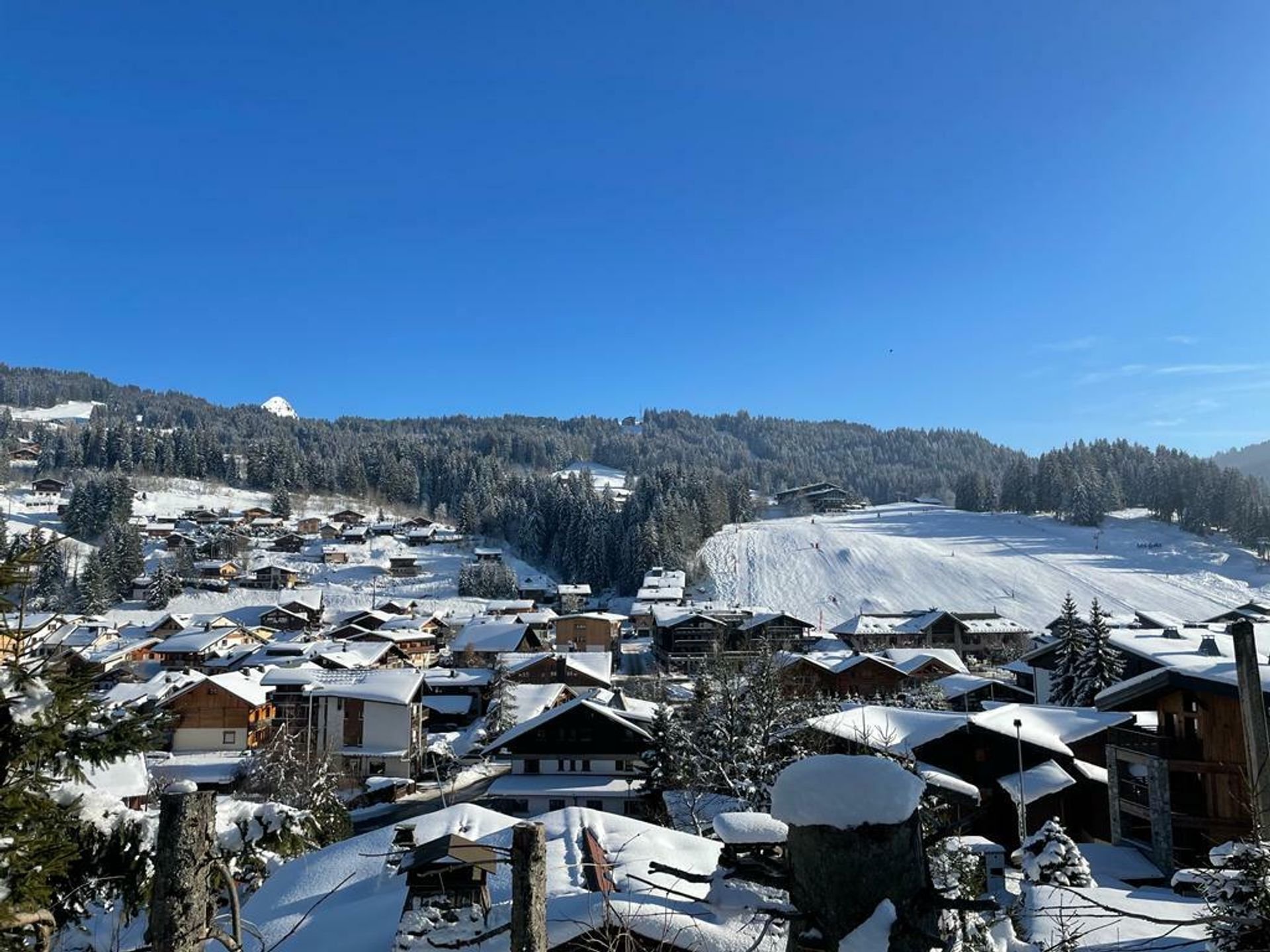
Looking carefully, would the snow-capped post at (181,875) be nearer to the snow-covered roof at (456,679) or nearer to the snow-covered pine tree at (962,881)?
the snow-covered pine tree at (962,881)

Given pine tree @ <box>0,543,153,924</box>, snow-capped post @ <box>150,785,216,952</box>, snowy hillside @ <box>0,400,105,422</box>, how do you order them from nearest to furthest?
1. snow-capped post @ <box>150,785,216,952</box>
2. pine tree @ <box>0,543,153,924</box>
3. snowy hillside @ <box>0,400,105,422</box>

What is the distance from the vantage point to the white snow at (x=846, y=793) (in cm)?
188

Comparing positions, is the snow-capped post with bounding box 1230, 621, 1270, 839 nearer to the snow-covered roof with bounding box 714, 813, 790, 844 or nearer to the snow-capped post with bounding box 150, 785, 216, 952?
the snow-covered roof with bounding box 714, 813, 790, 844

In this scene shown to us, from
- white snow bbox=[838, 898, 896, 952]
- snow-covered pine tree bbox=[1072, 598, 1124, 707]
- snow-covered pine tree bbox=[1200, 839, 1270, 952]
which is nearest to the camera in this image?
white snow bbox=[838, 898, 896, 952]

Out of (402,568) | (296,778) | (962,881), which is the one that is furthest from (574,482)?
(962,881)

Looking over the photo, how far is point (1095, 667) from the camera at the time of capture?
30.6 m

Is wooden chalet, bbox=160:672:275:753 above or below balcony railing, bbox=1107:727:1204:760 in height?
below

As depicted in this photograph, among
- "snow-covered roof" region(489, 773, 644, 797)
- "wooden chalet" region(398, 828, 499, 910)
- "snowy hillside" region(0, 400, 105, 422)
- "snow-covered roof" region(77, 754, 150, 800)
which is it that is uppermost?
"snowy hillside" region(0, 400, 105, 422)

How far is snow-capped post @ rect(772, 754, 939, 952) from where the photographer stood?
1.83 m

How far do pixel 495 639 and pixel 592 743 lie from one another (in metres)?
27.1

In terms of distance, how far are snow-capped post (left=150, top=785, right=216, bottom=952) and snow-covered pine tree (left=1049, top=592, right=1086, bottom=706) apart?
35.6 metres

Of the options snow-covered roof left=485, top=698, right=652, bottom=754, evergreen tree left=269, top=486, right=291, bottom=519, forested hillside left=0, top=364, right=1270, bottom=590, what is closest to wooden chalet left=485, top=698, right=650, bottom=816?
snow-covered roof left=485, top=698, right=652, bottom=754

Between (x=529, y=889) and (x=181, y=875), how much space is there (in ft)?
4.83

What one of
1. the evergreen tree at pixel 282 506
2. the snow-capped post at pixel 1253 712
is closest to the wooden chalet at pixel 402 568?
the evergreen tree at pixel 282 506
